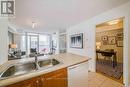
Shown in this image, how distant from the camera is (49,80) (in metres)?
1.24

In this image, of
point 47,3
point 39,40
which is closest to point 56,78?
point 47,3

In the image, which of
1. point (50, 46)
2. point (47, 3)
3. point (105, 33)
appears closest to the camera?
point (47, 3)

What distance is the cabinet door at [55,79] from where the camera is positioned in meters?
1.18

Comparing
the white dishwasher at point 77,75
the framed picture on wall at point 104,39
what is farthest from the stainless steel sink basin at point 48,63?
the framed picture on wall at point 104,39

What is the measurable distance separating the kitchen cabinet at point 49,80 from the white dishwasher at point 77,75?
0.14 m

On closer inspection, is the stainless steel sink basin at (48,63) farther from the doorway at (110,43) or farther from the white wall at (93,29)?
the doorway at (110,43)

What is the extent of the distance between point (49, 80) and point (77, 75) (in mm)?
Result: 708

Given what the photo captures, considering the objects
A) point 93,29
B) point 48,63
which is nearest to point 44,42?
point 93,29

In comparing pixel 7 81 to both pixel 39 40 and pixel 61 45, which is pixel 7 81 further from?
pixel 39 40

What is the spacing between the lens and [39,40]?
30.5 feet

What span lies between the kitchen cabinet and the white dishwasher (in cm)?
14

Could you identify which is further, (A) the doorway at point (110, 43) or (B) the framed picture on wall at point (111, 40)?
(B) the framed picture on wall at point (111, 40)

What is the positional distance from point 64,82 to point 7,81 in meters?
0.88

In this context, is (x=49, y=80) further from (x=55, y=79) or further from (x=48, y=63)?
(x=48, y=63)
